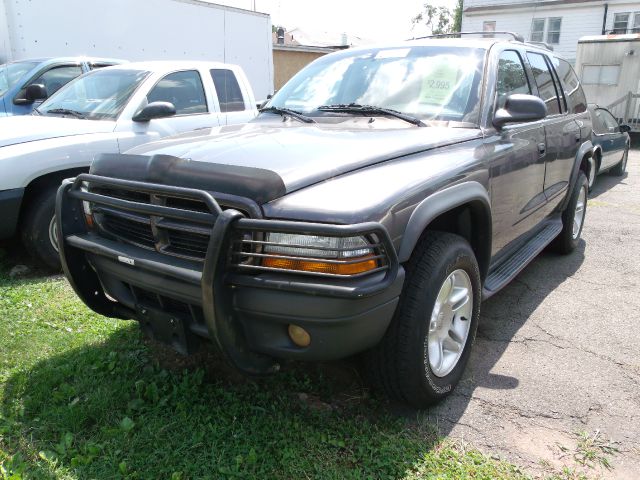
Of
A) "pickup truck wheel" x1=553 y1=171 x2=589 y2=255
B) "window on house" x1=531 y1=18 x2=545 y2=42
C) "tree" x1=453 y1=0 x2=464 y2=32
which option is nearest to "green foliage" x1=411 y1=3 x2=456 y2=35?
"tree" x1=453 y1=0 x2=464 y2=32

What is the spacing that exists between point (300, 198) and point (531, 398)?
169cm

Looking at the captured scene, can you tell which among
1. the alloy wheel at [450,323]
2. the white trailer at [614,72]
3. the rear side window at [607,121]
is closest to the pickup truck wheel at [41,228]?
the alloy wheel at [450,323]

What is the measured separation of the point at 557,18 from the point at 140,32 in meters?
19.4

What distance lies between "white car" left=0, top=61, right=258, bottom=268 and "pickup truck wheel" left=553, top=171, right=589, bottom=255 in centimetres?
363

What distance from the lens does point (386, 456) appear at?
234 centimetres

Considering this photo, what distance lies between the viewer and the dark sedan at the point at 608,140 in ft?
27.5

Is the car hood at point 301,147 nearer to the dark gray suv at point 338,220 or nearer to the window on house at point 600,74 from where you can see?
the dark gray suv at point 338,220

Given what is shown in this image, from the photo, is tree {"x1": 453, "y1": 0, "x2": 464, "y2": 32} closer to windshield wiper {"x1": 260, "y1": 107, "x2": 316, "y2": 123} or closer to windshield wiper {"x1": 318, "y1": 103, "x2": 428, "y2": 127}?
windshield wiper {"x1": 260, "y1": 107, "x2": 316, "y2": 123}

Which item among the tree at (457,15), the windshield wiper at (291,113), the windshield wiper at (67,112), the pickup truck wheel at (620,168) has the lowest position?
the pickup truck wheel at (620,168)

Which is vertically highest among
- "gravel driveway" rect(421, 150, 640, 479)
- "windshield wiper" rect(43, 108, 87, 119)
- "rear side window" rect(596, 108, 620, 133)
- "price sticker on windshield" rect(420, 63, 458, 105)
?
"price sticker on windshield" rect(420, 63, 458, 105)

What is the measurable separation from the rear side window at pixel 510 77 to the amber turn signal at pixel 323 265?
1.85 meters

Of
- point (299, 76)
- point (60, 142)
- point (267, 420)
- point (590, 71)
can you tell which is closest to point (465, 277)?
point (267, 420)

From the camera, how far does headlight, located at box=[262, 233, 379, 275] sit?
2.02 meters

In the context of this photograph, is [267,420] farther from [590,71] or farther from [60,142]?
[590,71]
